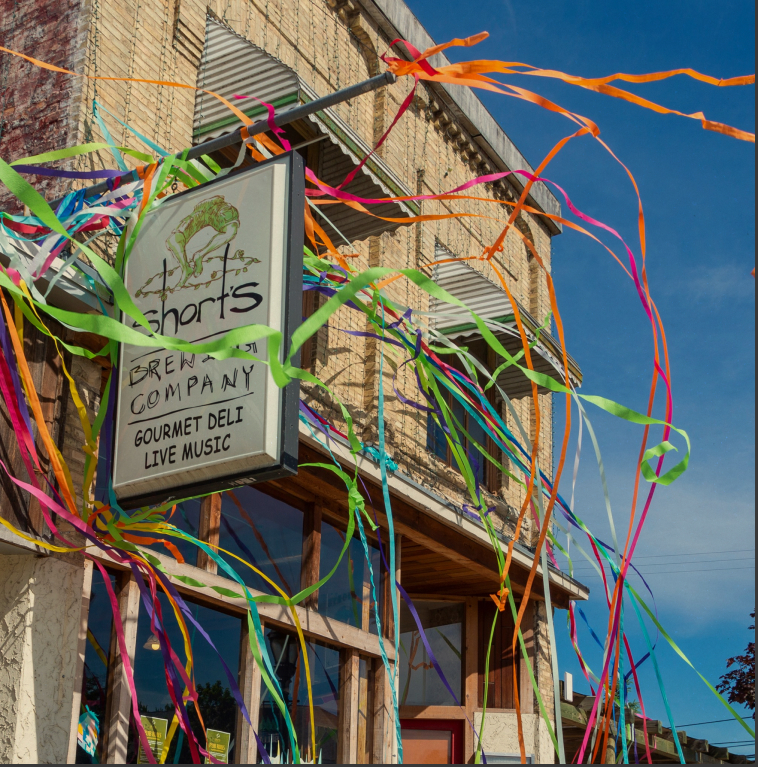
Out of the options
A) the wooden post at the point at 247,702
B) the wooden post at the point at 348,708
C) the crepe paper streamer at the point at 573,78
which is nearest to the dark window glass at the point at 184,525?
the wooden post at the point at 247,702

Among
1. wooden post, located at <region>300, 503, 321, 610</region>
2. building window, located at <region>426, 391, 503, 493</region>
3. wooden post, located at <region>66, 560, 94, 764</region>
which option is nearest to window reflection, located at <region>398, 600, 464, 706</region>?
building window, located at <region>426, 391, 503, 493</region>

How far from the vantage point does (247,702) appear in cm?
695

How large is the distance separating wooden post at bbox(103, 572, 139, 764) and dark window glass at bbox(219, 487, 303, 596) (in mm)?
1132

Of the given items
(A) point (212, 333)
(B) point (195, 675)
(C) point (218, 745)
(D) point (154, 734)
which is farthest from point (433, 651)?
(A) point (212, 333)

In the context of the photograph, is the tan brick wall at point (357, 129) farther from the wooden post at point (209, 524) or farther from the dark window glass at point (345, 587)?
the wooden post at point (209, 524)

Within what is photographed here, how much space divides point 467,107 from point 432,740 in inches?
306

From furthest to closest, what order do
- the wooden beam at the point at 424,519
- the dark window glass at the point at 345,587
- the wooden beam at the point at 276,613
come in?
the dark window glass at the point at 345,587 < the wooden beam at the point at 424,519 < the wooden beam at the point at 276,613

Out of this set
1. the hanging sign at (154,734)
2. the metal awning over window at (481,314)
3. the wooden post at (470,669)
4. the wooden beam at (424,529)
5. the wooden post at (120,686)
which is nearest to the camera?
the wooden post at (120,686)

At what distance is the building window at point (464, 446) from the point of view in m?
10.7

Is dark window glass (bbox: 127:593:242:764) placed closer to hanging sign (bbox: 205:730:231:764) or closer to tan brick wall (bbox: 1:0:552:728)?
hanging sign (bbox: 205:730:231:764)

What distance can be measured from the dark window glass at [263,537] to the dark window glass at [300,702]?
0.47 metres

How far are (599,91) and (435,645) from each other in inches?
342

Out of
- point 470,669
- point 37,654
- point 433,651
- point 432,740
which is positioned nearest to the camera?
point 37,654

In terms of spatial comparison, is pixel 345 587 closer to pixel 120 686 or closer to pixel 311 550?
pixel 311 550
